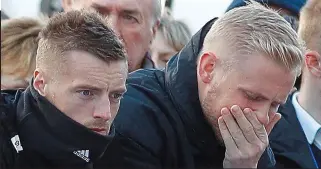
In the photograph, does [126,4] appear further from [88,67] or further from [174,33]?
[174,33]

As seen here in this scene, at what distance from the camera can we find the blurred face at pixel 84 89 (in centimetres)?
250

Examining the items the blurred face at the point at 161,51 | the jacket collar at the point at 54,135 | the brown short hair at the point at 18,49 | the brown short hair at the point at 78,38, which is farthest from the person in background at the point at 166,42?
the jacket collar at the point at 54,135

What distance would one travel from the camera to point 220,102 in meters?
2.84

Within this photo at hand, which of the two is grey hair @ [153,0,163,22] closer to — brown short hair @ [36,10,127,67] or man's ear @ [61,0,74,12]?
man's ear @ [61,0,74,12]

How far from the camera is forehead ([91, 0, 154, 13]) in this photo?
3434 mm

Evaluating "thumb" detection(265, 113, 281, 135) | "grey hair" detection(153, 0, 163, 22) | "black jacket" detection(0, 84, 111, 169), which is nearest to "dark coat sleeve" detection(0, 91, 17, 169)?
"black jacket" detection(0, 84, 111, 169)

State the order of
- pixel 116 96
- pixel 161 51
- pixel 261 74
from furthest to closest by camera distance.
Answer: pixel 161 51, pixel 261 74, pixel 116 96

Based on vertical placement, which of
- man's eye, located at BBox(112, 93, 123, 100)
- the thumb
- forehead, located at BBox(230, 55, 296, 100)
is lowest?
the thumb

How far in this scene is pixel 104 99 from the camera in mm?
2514

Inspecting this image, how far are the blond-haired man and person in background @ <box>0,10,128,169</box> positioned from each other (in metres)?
0.28

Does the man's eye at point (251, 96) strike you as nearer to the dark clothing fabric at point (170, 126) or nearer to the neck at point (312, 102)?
the dark clothing fabric at point (170, 126)

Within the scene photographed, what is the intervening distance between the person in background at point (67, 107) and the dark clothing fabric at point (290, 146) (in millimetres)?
866

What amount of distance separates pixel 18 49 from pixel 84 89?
0.94 metres

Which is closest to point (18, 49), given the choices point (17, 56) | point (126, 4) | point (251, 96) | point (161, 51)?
point (17, 56)
